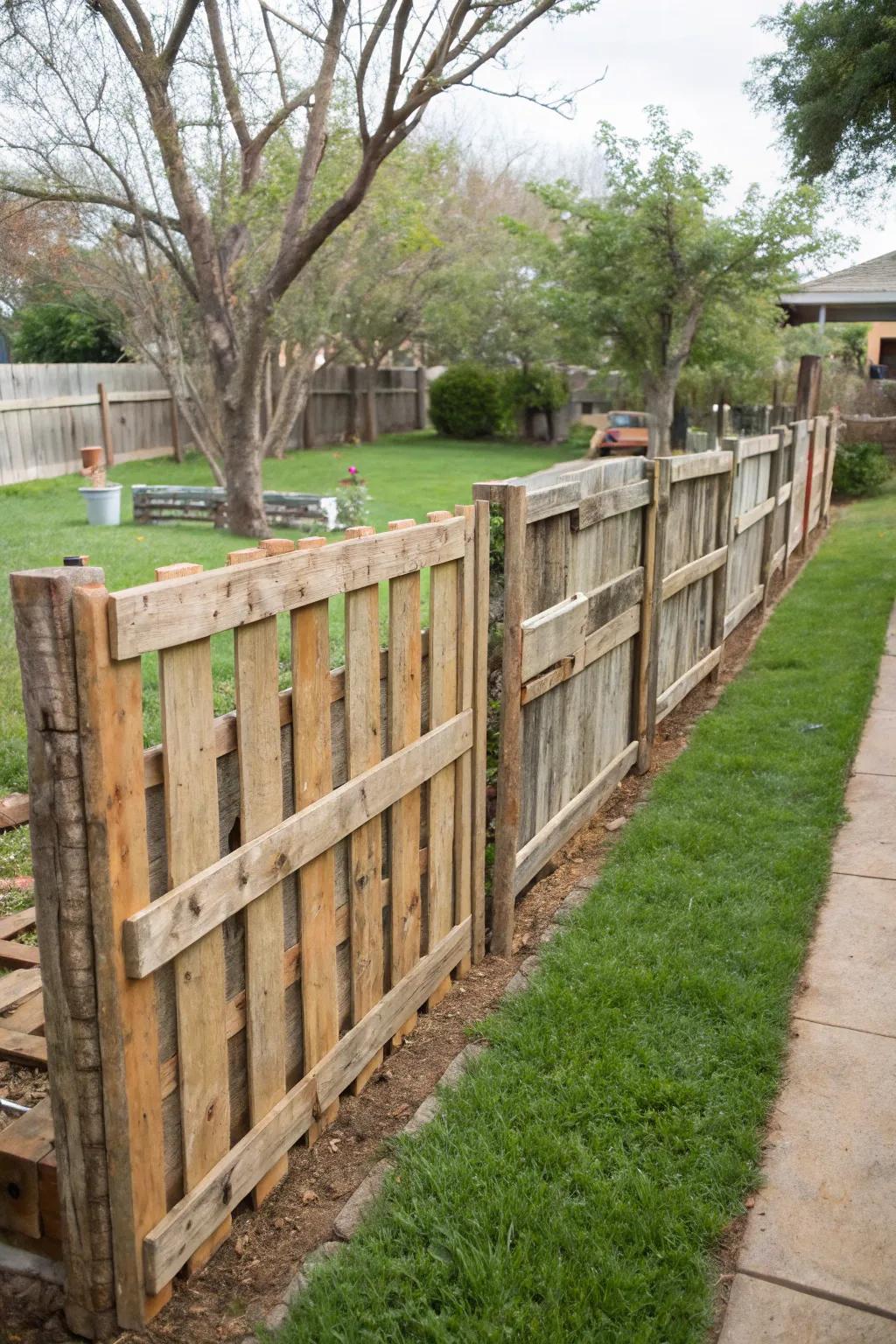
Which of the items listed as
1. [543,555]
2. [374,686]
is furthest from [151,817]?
[543,555]

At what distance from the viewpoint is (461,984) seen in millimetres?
3975

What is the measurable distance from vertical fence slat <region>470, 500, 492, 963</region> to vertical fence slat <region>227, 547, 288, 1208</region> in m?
1.20

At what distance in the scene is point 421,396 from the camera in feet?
117

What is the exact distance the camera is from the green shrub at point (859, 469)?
19.1 m

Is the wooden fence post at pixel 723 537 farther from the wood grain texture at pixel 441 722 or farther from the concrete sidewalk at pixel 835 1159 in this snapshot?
the wood grain texture at pixel 441 722

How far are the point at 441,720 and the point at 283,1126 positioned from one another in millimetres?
1304

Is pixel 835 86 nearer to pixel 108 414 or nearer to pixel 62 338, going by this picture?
pixel 108 414

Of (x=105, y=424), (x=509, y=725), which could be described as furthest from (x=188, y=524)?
(x=509, y=725)

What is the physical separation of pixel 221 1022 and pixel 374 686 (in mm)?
982

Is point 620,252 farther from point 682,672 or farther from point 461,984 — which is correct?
point 461,984

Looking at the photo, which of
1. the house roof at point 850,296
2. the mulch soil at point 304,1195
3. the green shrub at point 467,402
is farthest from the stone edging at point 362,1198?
the green shrub at point 467,402

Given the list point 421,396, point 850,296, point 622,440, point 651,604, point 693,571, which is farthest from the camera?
point 421,396

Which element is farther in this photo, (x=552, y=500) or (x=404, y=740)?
(x=552, y=500)

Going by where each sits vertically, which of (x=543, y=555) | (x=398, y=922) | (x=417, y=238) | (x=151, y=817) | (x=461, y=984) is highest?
(x=417, y=238)
